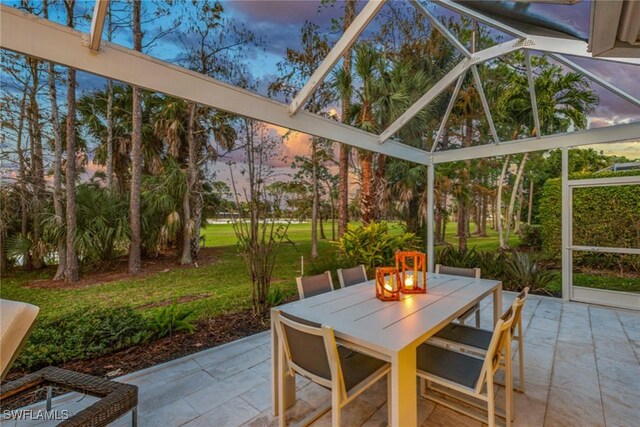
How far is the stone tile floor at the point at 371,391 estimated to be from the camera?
195cm

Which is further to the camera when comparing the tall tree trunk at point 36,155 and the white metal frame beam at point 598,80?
the tall tree trunk at point 36,155

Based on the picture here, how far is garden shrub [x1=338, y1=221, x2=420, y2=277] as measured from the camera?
519 centimetres

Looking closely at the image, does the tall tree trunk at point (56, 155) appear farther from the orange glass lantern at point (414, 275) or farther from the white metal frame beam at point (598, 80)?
the white metal frame beam at point (598, 80)

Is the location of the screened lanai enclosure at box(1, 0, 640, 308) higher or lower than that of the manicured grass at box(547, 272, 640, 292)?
higher

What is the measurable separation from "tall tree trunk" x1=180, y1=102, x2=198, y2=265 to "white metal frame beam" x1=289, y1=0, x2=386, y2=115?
15.5 ft

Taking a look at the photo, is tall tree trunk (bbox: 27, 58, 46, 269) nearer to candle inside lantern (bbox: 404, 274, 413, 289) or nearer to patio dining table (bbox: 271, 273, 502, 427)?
patio dining table (bbox: 271, 273, 502, 427)

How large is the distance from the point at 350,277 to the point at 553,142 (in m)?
4.29

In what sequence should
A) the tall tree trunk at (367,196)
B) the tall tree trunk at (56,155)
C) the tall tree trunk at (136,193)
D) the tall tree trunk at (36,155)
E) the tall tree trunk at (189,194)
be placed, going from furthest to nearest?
the tall tree trunk at (189,194) < the tall tree trunk at (367,196) < the tall tree trunk at (136,193) < the tall tree trunk at (56,155) < the tall tree trunk at (36,155)

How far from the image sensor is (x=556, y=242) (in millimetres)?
6945

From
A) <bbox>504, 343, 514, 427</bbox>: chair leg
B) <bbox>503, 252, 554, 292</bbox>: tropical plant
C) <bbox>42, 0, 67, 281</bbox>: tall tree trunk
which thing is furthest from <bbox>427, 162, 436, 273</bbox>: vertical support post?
<bbox>42, 0, 67, 281</bbox>: tall tree trunk

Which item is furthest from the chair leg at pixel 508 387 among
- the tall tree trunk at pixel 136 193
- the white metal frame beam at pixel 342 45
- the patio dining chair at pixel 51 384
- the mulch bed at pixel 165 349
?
the tall tree trunk at pixel 136 193

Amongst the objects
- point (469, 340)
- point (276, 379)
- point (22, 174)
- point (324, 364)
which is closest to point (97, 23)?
point (324, 364)

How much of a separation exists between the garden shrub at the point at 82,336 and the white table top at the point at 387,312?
196cm

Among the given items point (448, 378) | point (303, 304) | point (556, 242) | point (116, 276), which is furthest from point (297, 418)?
A: point (556, 242)
